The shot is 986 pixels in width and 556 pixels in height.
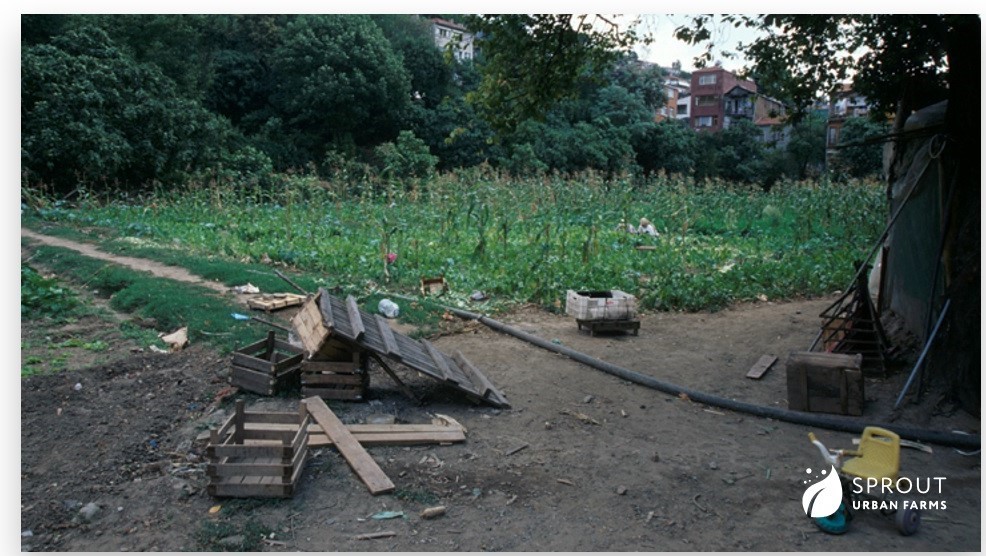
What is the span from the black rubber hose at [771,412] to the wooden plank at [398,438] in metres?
2.14

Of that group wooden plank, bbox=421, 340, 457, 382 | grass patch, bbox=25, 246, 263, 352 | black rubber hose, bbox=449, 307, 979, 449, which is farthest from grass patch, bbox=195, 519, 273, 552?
black rubber hose, bbox=449, 307, 979, 449

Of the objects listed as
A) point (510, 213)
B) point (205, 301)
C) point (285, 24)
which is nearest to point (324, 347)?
point (205, 301)

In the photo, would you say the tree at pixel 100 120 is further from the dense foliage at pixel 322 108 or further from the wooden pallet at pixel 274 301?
the wooden pallet at pixel 274 301

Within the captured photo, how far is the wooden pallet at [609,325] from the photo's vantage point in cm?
794

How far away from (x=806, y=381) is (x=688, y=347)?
210 cm

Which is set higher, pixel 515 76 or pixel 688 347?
pixel 515 76

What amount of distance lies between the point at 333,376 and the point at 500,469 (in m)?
1.72

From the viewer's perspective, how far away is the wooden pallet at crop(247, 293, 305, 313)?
27.2 feet

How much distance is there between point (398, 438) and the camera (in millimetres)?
4828

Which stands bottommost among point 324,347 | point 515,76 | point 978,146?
point 324,347

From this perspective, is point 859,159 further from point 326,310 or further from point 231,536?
point 231,536

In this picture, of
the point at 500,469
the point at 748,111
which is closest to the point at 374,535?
the point at 500,469

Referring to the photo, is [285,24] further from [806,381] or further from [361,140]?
[806,381]

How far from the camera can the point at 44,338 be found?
7.22 meters
